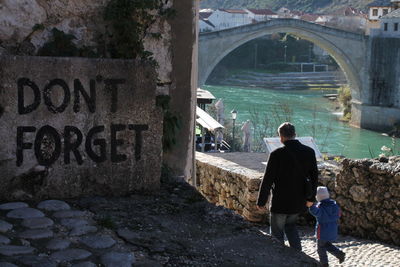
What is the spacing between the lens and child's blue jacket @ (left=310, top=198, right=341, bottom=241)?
3.95 meters

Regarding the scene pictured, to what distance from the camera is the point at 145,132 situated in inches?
136

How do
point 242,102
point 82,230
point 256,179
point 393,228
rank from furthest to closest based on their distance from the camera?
point 242,102, point 256,179, point 393,228, point 82,230

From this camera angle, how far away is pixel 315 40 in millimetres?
38375

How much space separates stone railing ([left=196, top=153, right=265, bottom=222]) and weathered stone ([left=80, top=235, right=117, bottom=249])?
4.33 m

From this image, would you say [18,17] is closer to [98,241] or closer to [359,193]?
[98,241]

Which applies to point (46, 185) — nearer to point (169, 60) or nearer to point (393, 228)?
point (169, 60)

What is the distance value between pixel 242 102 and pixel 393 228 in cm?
3351

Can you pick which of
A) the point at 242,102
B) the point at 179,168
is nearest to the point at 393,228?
the point at 179,168

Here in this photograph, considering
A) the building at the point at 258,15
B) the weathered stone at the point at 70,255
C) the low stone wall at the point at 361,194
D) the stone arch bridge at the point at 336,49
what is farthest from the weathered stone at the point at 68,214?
the building at the point at 258,15

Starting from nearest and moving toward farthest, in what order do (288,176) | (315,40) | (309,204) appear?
(288,176) < (309,204) < (315,40)

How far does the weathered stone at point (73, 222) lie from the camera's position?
2.85 metres

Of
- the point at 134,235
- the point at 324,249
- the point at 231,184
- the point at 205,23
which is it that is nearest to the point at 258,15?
the point at 205,23

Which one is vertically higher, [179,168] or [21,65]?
[21,65]

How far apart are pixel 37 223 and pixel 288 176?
1.27 meters
